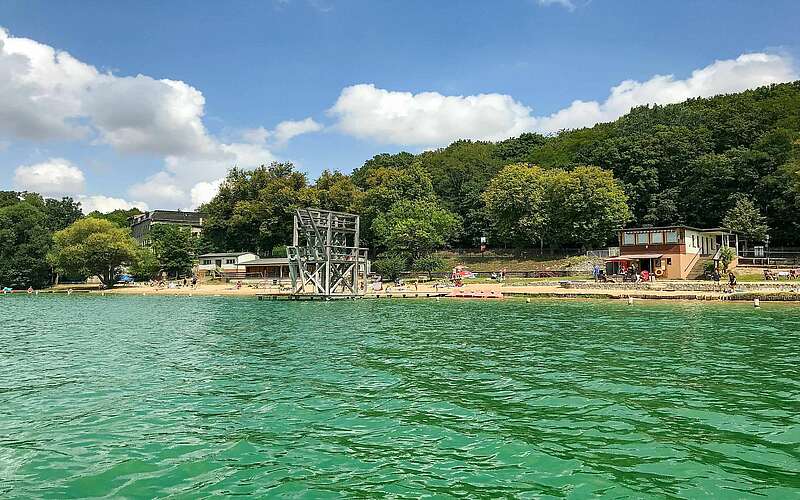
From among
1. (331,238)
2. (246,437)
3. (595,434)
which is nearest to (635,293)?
(331,238)

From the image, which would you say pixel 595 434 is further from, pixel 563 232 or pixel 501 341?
pixel 563 232

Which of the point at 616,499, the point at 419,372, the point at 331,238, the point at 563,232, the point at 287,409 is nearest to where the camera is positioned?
the point at 616,499

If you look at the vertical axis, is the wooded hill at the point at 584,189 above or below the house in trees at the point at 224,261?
above

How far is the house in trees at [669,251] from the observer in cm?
5922

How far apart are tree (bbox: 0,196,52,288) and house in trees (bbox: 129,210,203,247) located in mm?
29425

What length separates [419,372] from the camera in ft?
55.3

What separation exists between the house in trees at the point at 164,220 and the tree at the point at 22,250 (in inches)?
1158

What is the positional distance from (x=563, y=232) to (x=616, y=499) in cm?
7543

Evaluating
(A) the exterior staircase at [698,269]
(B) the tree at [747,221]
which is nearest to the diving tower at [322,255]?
(A) the exterior staircase at [698,269]

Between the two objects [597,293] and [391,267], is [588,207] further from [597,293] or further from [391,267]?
[597,293]

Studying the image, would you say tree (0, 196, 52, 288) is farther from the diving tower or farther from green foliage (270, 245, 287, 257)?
the diving tower

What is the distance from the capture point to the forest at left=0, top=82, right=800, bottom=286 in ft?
244

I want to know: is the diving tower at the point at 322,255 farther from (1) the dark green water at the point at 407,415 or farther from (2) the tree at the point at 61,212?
(2) the tree at the point at 61,212

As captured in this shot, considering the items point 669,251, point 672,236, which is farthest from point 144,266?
point 672,236
